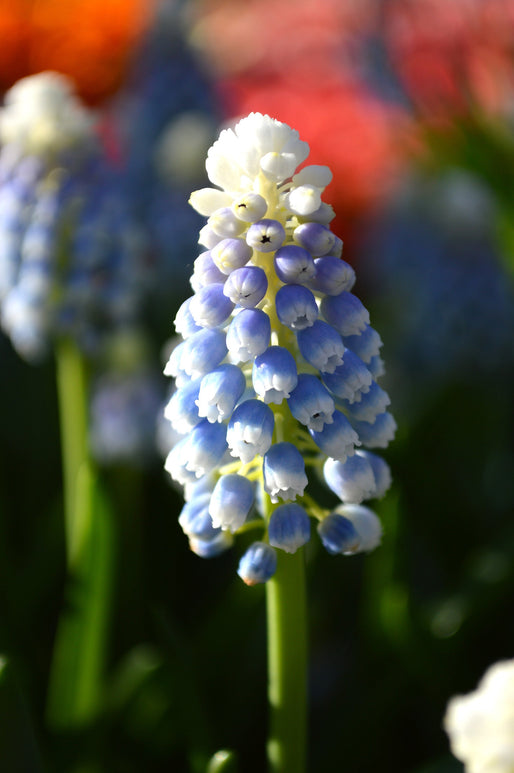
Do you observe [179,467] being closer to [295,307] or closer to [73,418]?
[295,307]

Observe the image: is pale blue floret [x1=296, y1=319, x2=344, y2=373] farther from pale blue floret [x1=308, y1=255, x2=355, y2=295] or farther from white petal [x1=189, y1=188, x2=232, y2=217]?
white petal [x1=189, y1=188, x2=232, y2=217]

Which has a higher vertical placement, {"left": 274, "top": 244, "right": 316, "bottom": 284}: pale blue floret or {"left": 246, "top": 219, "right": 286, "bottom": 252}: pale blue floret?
{"left": 246, "top": 219, "right": 286, "bottom": 252}: pale blue floret

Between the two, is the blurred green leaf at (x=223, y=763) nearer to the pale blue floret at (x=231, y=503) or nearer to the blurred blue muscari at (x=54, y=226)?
the pale blue floret at (x=231, y=503)

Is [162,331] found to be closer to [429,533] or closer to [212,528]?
[429,533]

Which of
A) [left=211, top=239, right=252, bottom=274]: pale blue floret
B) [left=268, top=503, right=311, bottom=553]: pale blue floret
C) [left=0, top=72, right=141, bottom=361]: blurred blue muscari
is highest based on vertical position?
[left=0, top=72, right=141, bottom=361]: blurred blue muscari

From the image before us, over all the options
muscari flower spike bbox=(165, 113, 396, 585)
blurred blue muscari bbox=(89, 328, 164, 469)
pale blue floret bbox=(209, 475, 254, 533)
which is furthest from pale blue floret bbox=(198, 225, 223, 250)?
blurred blue muscari bbox=(89, 328, 164, 469)

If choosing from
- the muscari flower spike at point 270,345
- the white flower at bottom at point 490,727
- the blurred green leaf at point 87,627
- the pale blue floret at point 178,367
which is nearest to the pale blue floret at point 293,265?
the muscari flower spike at point 270,345
